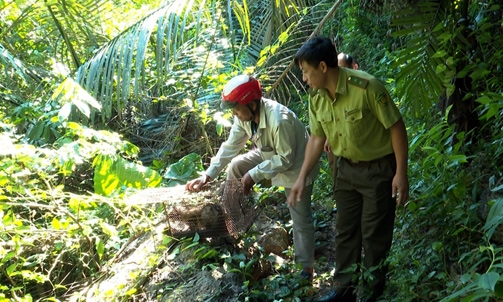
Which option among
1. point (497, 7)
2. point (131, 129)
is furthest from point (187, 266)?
point (131, 129)

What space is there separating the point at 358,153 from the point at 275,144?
0.85 meters

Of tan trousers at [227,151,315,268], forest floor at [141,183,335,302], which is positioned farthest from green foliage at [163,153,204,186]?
tan trousers at [227,151,315,268]

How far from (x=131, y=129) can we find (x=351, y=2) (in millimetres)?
3818

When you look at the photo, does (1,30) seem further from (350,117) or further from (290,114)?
(350,117)

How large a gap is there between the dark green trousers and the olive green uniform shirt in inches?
3.9

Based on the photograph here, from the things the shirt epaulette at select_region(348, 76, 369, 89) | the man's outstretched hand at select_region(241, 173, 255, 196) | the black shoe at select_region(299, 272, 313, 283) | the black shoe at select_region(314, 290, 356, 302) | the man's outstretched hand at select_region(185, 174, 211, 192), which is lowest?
the black shoe at select_region(299, 272, 313, 283)

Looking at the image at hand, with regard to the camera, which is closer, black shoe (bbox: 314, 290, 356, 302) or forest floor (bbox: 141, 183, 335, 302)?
black shoe (bbox: 314, 290, 356, 302)

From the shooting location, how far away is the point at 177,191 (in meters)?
4.69

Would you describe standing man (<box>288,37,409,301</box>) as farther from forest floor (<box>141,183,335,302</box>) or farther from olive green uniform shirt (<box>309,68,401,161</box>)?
forest floor (<box>141,183,335,302</box>)

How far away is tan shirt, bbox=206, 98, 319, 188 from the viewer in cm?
420

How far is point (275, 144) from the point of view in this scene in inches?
169

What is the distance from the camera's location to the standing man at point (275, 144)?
4.19 m

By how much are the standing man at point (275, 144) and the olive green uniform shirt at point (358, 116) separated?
1.83ft

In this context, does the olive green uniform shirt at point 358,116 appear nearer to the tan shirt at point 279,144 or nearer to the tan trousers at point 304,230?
the tan shirt at point 279,144
